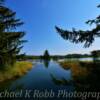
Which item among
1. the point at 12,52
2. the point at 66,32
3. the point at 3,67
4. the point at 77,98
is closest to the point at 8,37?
the point at 12,52

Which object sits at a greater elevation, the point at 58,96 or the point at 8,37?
the point at 8,37

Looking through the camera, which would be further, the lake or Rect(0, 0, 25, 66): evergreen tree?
Rect(0, 0, 25, 66): evergreen tree

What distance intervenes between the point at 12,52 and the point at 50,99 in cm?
1465

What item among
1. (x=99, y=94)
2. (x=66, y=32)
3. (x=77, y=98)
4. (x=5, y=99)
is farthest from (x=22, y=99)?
(x=66, y=32)

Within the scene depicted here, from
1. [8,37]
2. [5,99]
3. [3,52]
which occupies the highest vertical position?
[8,37]

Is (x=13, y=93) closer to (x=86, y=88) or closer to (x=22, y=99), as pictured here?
(x=22, y=99)

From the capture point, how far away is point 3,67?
28.1 meters

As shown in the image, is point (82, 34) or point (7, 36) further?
point (7, 36)

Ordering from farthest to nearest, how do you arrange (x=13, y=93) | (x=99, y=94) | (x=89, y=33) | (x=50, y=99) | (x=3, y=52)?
(x=3, y=52), (x=89, y=33), (x=13, y=93), (x=50, y=99), (x=99, y=94)

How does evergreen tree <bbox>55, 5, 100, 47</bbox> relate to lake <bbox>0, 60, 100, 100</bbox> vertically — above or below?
above

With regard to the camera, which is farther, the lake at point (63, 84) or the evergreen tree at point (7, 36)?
the evergreen tree at point (7, 36)

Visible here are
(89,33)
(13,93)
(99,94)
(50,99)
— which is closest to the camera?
(99,94)

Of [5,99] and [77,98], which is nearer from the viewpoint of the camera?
[77,98]

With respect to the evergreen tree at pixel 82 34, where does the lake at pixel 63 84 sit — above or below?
below
